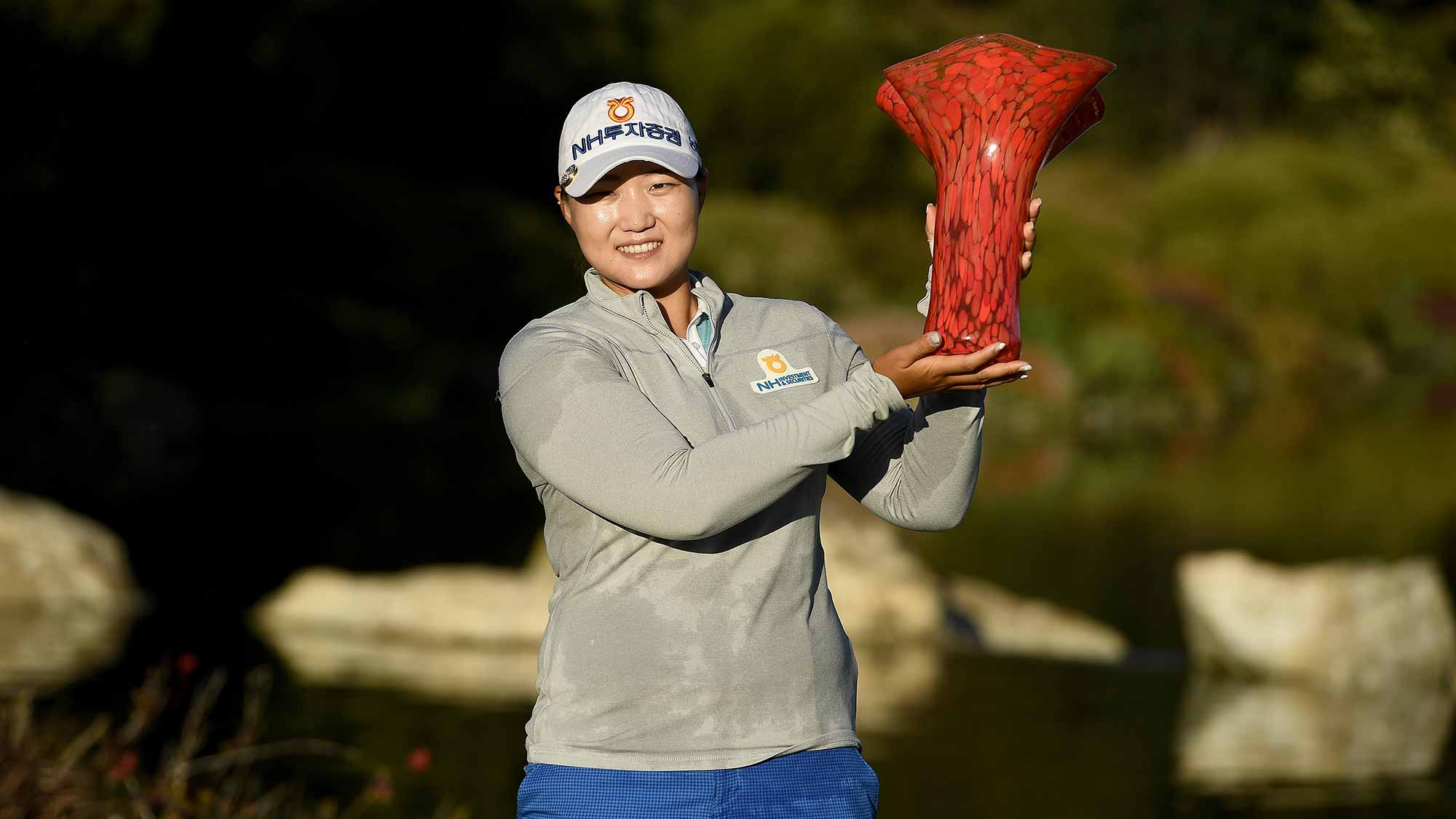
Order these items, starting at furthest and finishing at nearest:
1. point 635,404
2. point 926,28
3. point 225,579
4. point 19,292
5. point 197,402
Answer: point 926,28
point 197,402
point 19,292
point 225,579
point 635,404

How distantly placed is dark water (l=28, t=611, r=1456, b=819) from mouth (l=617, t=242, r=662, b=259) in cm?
379

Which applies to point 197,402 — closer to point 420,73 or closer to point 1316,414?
point 420,73

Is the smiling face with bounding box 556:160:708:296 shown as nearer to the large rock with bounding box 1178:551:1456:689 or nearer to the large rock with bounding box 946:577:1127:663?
the large rock with bounding box 1178:551:1456:689

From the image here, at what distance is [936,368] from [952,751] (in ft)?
16.9

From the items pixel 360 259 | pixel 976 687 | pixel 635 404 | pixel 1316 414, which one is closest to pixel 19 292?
pixel 360 259

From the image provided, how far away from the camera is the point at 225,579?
10.8 meters

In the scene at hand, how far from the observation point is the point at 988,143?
250 centimetres

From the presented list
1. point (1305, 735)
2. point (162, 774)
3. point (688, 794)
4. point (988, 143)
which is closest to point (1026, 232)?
point (988, 143)

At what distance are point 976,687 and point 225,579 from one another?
4848 millimetres

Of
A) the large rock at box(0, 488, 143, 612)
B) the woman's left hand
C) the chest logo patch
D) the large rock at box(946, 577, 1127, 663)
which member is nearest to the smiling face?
the chest logo patch

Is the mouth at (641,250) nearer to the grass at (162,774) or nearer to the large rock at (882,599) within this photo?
the grass at (162,774)

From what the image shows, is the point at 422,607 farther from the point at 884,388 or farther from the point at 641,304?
the point at 884,388

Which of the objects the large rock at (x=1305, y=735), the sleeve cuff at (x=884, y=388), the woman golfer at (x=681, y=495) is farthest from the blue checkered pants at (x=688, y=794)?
the large rock at (x=1305, y=735)

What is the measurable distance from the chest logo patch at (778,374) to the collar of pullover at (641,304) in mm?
81
